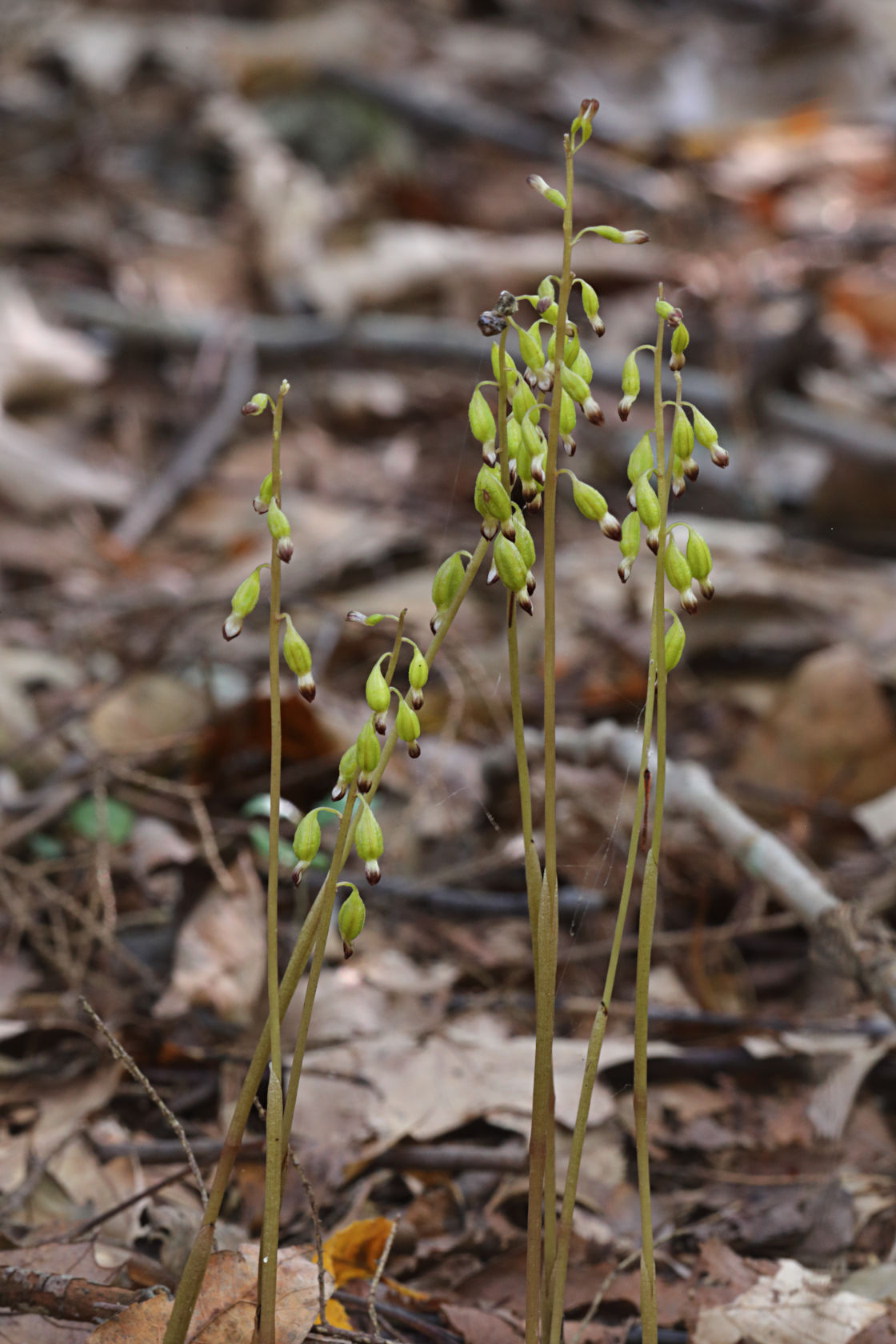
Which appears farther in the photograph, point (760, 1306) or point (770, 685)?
point (770, 685)

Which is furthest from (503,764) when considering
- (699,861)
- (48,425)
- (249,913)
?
(48,425)

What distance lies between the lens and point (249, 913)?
2.06 m

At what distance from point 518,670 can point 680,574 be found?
0.15 metres

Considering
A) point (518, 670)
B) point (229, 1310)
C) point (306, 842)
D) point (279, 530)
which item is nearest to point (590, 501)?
point (518, 670)

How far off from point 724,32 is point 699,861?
823cm

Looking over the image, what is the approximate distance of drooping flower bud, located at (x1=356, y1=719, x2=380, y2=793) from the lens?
996 millimetres

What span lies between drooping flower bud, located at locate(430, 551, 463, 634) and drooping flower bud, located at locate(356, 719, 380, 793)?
0.10 m

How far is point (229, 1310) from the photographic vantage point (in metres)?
1.21

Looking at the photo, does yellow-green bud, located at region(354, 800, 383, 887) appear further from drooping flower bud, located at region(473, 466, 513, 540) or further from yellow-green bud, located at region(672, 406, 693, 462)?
yellow-green bud, located at region(672, 406, 693, 462)

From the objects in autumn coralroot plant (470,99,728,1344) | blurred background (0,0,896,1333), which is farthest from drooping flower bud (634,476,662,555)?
blurred background (0,0,896,1333)

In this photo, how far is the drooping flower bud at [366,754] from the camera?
3.27 ft

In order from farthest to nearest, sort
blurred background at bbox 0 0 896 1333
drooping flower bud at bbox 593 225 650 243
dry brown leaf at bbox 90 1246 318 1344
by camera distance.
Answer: blurred background at bbox 0 0 896 1333
dry brown leaf at bbox 90 1246 318 1344
drooping flower bud at bbox 593 225 650 243

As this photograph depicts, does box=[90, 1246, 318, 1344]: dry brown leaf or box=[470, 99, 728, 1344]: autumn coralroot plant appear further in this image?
box=[90, 1246, 318, 1344]: dry brown leaf

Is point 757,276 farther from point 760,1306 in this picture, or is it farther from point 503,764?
point 760,1306
